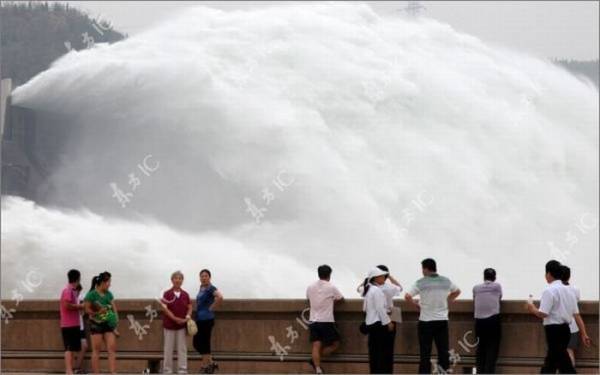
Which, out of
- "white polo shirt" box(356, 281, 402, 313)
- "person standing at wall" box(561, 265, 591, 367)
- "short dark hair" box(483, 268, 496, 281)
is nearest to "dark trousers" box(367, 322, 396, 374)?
"white polo shirt" box(356, 281, 402, 313)

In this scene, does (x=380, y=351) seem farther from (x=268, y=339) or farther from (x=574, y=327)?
(x=574, y=327)

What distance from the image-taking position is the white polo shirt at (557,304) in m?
11.4

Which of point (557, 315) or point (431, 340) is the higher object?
point (557, 315)

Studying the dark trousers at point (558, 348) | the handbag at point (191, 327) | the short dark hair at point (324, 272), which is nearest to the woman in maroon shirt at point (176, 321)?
the handbag at point (191, 327)

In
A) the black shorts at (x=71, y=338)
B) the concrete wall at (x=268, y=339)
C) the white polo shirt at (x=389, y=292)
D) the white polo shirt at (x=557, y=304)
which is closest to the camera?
the white polo shirt at (x=557, y=304)

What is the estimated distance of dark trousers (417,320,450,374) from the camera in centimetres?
1286

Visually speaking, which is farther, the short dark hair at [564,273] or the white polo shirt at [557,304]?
the short dark hair at [564,273]

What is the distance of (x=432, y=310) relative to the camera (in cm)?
1279

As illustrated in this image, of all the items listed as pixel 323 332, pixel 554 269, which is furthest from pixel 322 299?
pixel 554 269

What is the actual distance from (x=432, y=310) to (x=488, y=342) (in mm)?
821

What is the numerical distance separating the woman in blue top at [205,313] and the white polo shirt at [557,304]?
12.3ft

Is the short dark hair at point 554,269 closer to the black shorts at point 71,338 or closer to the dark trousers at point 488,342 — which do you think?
the dark trousers at point 488,342

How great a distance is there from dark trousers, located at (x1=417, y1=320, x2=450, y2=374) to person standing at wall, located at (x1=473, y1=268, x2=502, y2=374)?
0.44 metres

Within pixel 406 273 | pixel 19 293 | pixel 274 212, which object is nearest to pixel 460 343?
pixel 19 293
